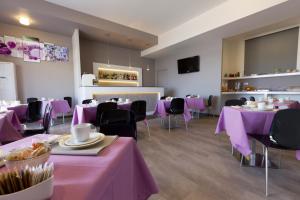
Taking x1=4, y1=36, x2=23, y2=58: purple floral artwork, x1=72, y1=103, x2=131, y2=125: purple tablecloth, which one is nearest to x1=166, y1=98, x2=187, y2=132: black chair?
x1=72, y1=103, x2=131, y2=125: purple tablecloth

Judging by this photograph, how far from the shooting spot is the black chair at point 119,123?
160 cm

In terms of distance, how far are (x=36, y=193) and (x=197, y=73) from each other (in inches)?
264

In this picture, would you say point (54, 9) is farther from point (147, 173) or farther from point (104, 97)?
point (147, 173)

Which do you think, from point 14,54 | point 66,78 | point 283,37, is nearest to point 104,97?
point 66,78

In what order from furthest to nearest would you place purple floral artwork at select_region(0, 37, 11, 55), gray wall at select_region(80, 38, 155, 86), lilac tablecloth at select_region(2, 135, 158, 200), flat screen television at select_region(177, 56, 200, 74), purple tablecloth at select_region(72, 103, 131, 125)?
flat screen television at select_region(177, 56, 200, 74) < gray wall at select_region(80, 38, 155, 86) < purple floral artwork at select_region(0, 37, 11, 55) < purple tablecloth at select_region(72, 103, 131, 125) < lilac tablecloth at select_region(2, 135, 158, 200)

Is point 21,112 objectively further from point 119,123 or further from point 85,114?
point 119,123

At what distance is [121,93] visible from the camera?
5656 mm

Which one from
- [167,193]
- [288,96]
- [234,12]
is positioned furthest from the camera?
[288,96]

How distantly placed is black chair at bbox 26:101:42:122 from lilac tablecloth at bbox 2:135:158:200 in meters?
2.83

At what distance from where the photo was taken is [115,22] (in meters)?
5.45

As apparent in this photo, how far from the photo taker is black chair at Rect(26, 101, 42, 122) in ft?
10.2

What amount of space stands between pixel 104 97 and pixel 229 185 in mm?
4467

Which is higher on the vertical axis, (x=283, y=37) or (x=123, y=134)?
(x=283, y=37)

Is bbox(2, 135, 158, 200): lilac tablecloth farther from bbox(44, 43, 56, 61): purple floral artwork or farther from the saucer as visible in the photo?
bbox(44, 43, 56, 61): purple floral artwork
